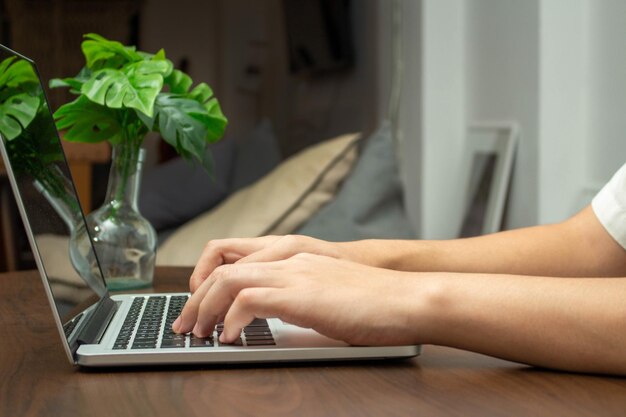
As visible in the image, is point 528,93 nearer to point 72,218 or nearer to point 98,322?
point 72,218

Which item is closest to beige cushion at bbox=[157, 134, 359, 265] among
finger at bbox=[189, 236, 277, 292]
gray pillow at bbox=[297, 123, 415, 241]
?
gray pillow at bbox=[297, 123, 415, 241]

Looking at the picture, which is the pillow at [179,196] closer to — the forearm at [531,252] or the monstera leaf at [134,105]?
the monstera leaf at [134,105]

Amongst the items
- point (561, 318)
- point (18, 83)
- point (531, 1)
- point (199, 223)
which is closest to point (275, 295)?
point (561, 318)

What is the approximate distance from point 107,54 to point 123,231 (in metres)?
0.24

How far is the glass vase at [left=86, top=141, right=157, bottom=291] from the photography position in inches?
51.0

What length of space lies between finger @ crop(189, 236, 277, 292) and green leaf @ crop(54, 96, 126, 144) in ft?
1.26

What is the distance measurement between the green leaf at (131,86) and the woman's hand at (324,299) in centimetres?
46

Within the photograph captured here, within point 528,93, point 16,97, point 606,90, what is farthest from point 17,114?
point 528,93

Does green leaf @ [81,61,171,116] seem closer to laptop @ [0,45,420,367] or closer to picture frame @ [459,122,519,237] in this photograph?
laptop @ [0,45,420,367]

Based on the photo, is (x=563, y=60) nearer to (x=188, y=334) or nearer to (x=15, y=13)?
(x=188, y=334)

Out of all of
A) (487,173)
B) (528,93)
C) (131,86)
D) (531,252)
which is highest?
(131,86)

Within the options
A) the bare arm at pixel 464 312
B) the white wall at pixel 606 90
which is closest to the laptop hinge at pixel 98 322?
the bare arm at pixel 464 312

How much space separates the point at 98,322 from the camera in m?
0.88

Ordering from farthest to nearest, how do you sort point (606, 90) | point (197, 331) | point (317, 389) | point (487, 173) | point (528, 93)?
point (487, 173) < point (528, 93) < point (606, 90) < point (197, 331) < point (317, 389)
